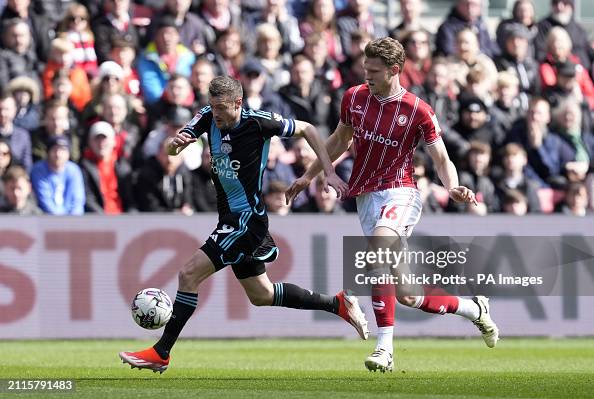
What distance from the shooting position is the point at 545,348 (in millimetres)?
15039

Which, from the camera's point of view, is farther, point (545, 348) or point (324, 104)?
point (324, 104)

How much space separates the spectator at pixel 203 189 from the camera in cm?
1598

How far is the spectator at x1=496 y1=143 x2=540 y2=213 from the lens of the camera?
16891mm

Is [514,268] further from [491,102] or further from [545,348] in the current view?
[491,102]

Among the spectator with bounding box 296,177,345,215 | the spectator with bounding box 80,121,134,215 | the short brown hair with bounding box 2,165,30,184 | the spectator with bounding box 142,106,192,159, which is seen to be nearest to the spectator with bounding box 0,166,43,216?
the short brown hair with bounding box 2,165,30,184

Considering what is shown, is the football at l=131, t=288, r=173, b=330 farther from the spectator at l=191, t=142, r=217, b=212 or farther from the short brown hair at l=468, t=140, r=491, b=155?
the short brown hair at l=468, t=140, r=491, b=155

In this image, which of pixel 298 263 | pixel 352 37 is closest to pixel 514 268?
pixel 298 263

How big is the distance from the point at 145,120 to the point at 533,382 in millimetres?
7583

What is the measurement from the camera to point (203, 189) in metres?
16.1

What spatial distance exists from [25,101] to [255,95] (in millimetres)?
2765

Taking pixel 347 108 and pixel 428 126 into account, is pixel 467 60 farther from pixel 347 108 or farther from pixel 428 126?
pixel 428 126

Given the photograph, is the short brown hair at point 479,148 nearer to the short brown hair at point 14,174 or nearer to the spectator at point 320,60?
the spectator at point 320,60

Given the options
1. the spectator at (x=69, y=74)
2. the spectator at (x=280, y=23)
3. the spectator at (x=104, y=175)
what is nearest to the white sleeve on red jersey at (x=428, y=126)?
the spectator at (x=104, y=175)

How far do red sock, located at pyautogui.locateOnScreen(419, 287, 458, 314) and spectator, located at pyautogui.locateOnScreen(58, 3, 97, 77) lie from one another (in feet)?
24.0
